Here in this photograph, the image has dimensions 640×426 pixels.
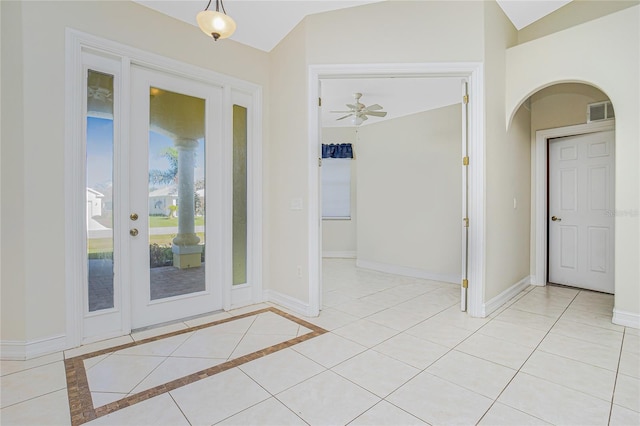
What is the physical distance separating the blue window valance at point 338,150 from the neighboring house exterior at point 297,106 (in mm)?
3145

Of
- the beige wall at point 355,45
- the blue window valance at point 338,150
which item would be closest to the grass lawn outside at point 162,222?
the beige wall at point 355,45

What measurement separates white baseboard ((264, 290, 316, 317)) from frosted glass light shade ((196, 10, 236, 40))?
95.7 inches

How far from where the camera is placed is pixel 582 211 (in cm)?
404

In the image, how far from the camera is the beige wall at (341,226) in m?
6.75

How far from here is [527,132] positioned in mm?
4102

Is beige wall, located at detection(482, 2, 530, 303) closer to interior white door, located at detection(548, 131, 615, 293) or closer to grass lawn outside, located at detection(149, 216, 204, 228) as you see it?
interior white door, located at detection(548, 131, 615, 293)

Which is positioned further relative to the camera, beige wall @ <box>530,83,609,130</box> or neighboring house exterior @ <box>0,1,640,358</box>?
beige wall @ <box>530,83,609,130</box>

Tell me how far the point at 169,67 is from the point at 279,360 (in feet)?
8.93

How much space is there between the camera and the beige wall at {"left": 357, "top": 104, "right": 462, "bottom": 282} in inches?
181

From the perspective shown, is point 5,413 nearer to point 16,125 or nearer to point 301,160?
point 16,125

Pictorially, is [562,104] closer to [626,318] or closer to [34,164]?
[626,318]

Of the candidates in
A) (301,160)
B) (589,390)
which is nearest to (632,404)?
(589,390)

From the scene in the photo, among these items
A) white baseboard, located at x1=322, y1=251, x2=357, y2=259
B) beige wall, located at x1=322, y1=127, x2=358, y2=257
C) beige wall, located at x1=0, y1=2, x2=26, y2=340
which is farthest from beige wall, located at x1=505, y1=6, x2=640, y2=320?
beige wall, located at x1=0, y1=2, x2=26, y2=340

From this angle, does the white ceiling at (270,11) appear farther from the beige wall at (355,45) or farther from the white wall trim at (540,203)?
the white wall trim at (540,203)
